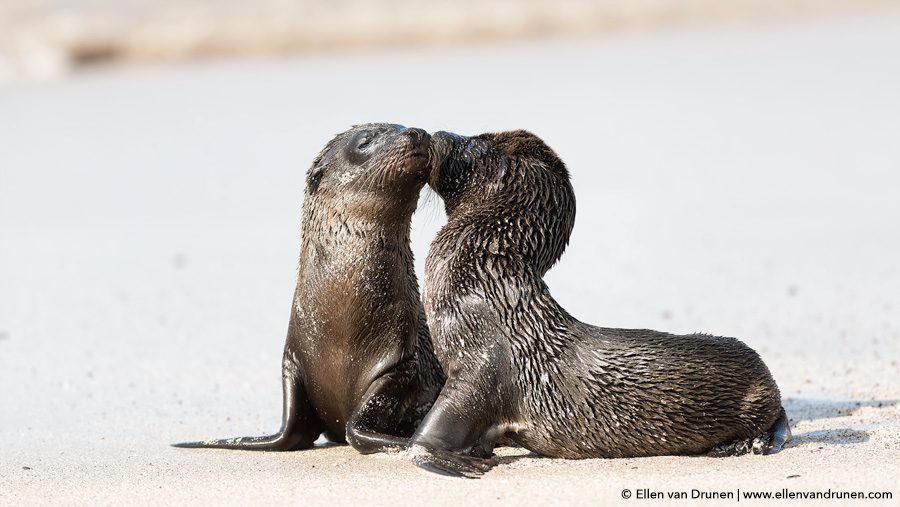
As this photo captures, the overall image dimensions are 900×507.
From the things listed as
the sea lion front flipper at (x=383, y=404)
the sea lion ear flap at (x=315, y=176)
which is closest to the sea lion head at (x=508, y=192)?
the sea lion ear flap at (x=315, y=176)

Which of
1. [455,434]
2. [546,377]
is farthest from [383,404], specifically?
[546,377]

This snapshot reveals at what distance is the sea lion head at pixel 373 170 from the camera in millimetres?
7531

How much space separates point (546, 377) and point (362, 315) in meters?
1.11

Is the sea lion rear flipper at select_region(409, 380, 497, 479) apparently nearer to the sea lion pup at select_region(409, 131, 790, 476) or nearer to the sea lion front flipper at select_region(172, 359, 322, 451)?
the sea lion pup at select_region(409, 131, 790, 476)

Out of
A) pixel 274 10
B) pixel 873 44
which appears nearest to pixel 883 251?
pixel 873 44

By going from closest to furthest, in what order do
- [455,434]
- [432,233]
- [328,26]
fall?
[455,434], [432,233], [328,26]

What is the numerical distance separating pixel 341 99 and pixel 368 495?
A: 46.4 feet

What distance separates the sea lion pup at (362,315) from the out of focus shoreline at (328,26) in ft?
58.4

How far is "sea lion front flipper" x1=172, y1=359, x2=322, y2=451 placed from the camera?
→ 7.64 meters

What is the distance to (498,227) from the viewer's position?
734 cm

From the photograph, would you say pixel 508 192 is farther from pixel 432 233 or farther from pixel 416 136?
pixel 432 233

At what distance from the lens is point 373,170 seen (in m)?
7.66

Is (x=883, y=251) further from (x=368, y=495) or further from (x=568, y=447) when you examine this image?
(x=368, y=495)

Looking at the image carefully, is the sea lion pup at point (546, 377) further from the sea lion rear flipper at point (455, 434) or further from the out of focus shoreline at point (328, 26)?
the out of focus shoreline at point (328, 26)
